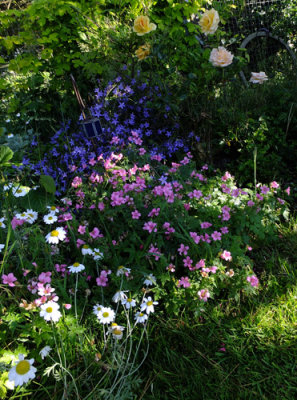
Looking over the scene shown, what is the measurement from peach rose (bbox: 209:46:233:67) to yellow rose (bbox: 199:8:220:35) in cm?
17

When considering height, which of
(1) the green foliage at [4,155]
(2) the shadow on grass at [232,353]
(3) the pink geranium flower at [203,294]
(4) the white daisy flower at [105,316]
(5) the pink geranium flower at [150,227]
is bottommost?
(2) the shadow on grass at [232,353]

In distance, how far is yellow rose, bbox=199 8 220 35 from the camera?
266cm

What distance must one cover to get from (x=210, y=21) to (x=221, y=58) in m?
0.29

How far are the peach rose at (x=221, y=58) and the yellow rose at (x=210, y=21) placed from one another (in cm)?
17

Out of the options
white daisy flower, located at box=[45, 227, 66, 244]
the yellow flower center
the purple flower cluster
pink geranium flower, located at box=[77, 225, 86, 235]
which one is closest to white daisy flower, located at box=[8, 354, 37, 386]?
the yellow flower center

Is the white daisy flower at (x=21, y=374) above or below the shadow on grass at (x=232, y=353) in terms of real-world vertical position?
above

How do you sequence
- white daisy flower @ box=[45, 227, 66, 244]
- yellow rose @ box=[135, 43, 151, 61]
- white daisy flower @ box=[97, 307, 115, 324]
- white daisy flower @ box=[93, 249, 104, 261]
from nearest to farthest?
white daisy flower @ box=[97, 307, 115, 324]
white daisy flower @ box=[45, 227, 66, 244]
white daisy flower @ box=[93, 249, 104, 261]
yellow rose @ box=[135, 43, 151, 61]

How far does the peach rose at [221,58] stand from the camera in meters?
2.68

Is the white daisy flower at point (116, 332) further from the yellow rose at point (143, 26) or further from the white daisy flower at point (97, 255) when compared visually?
the yellow rose at point (143, 26)

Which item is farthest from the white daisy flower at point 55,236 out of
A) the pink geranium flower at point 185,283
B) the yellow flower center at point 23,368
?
the pink geranium flower at point 185,283

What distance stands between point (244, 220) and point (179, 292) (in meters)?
0.63

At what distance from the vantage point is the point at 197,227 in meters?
2.09

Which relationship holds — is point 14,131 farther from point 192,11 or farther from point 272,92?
point 272,92

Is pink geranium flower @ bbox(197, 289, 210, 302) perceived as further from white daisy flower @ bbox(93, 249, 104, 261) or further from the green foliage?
the green foliage
